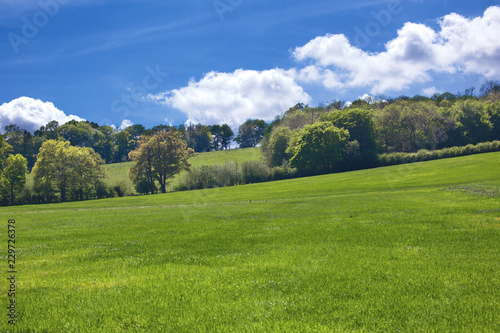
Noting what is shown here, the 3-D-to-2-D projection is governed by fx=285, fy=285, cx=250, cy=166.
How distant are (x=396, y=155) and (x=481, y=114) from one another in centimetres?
4192

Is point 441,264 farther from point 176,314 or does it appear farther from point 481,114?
point 481,114

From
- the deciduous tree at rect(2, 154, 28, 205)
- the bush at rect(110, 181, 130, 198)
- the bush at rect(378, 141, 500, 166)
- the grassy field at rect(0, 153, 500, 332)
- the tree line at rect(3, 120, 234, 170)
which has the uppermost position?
the tree line at rect(3, 120, 234, 170)

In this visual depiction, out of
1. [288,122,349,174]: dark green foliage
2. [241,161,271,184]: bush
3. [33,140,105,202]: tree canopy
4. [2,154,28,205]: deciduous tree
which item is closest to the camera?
[2,154,28,205]: deciduous tree

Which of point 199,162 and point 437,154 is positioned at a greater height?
point 199,162

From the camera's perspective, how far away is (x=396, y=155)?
8775cm

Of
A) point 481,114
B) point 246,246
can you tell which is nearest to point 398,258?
point 246,246

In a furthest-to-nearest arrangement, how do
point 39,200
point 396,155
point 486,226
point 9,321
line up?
point 396,155
point 39,200
point 486,226
point 9,321

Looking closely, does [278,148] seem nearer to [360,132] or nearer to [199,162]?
[360,132]

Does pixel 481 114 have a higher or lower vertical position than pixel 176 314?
higher

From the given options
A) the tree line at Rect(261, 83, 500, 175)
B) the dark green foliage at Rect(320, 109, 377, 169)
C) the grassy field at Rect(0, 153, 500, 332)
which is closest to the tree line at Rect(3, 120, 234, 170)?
the tree line at Rect(261, 83, 500, 175)

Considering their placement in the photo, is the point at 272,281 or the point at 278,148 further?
the point at 278,148

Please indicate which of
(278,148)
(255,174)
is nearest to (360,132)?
(278,148)

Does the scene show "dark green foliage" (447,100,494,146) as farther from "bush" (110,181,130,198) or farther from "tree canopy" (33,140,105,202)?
"tree canopy" (33,140,105,202)

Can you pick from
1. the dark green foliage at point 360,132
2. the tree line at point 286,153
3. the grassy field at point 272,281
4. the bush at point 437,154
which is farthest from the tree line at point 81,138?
the grassy field at point 272,281
